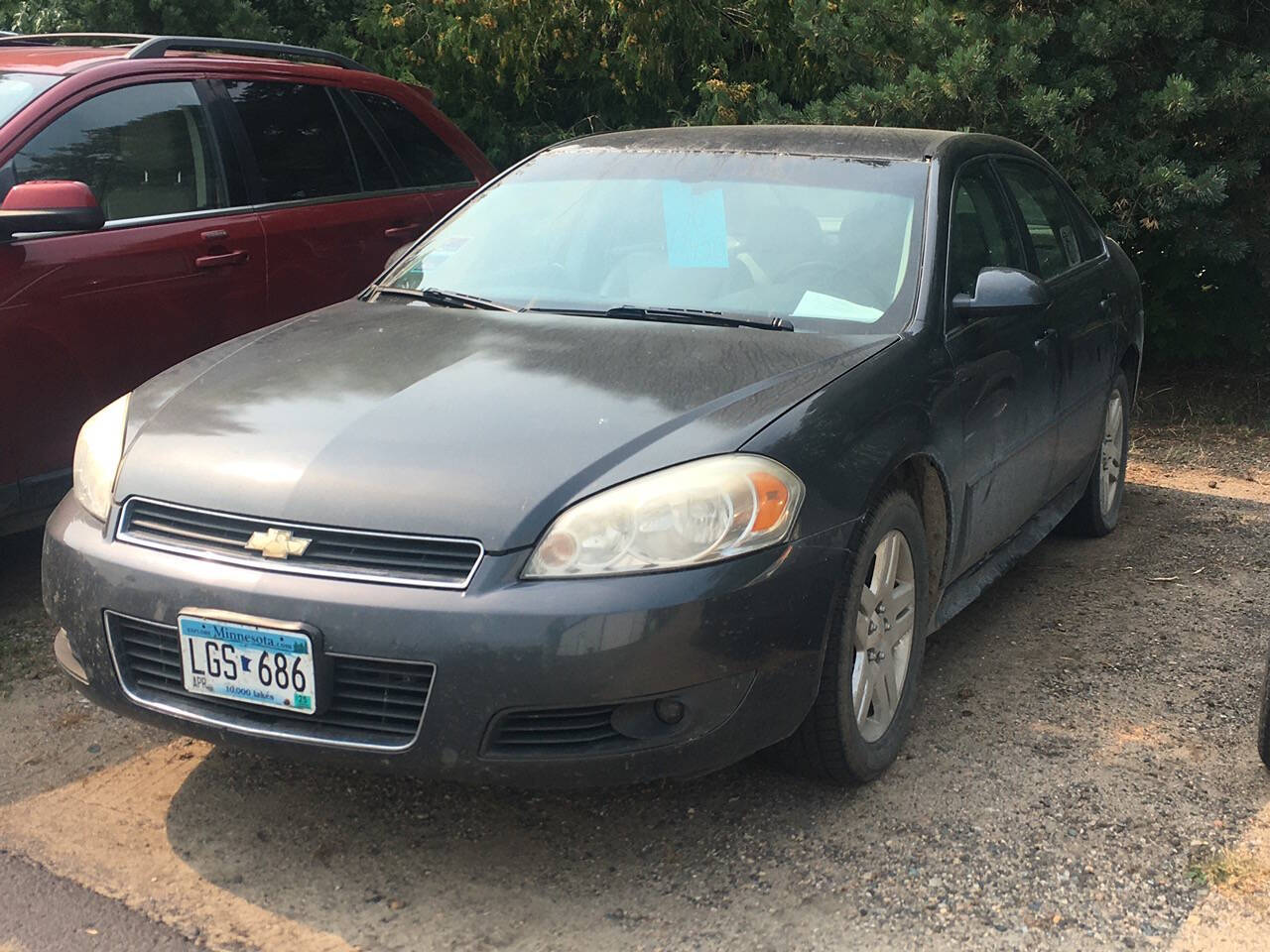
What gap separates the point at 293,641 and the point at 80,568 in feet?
1.98

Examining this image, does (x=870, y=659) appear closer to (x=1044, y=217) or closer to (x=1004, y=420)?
(x=1004, y=420)

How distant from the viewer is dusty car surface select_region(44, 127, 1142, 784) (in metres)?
2.87

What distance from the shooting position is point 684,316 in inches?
151

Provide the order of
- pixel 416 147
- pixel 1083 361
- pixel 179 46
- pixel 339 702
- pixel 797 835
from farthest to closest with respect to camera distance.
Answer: pixel 416 147 < pixel 179 46 < pixel 1083 361 < pixel 797 835 < pixel 339 702

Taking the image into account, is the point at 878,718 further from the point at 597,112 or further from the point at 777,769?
the point at 597,112

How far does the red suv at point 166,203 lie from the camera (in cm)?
457

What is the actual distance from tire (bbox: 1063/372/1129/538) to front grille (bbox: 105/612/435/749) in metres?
3.37

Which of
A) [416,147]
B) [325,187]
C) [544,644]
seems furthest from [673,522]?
[416,147]

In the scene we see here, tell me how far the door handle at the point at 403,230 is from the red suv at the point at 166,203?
1cm

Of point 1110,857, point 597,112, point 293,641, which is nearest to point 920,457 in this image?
point 1110,857

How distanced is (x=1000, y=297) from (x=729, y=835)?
5.18 ft

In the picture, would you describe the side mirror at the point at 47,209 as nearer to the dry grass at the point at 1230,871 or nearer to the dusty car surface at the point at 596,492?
the dusty car surface at the point at 596,492

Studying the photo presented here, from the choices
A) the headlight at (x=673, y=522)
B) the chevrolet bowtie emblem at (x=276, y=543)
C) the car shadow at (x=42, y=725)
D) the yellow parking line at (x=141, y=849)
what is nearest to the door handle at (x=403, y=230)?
the car shadow at (x=42, y=725)

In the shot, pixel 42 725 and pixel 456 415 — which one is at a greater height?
pixel 456 415
